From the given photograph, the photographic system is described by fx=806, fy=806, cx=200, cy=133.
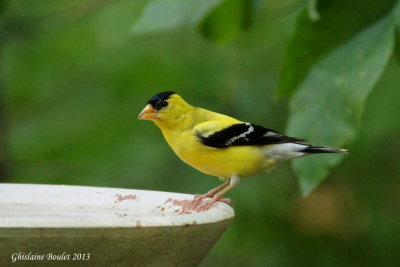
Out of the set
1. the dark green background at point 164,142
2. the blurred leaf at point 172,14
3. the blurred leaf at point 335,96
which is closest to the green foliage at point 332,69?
the blurred leaf at point 335,96

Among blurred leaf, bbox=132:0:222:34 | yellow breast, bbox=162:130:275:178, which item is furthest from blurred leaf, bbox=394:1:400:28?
yellow breast, bbox=162:130:275:178

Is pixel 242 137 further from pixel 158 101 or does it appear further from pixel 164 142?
pixel 164 142

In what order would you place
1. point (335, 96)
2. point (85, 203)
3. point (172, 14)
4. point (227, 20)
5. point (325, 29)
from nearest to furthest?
point (335, 96) → point (85, 203) → point (325, 29) → point (172, 14) → point (227, 20)

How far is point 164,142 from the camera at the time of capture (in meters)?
5.00

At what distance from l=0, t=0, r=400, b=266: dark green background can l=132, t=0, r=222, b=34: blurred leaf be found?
4.95ft

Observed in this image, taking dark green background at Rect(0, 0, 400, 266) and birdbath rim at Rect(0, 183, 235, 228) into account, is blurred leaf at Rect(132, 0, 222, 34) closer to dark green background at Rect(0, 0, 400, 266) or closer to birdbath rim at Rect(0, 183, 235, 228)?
birdbath rim at Rect(0, 183, 235, 228)

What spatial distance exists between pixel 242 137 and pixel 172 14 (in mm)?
1173

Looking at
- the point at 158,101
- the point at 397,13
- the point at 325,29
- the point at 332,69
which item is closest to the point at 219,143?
the point at 158,101

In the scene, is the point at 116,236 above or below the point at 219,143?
above

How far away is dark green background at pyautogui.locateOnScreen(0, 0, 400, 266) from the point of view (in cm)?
479

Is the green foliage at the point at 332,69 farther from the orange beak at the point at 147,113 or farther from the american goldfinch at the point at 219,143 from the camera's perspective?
the orange beak at the point at 147,113

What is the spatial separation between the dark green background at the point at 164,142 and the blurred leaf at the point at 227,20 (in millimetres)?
1305

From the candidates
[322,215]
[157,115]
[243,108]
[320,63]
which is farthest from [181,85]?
[320,63]

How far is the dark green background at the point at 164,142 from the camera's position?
4.79 metres
